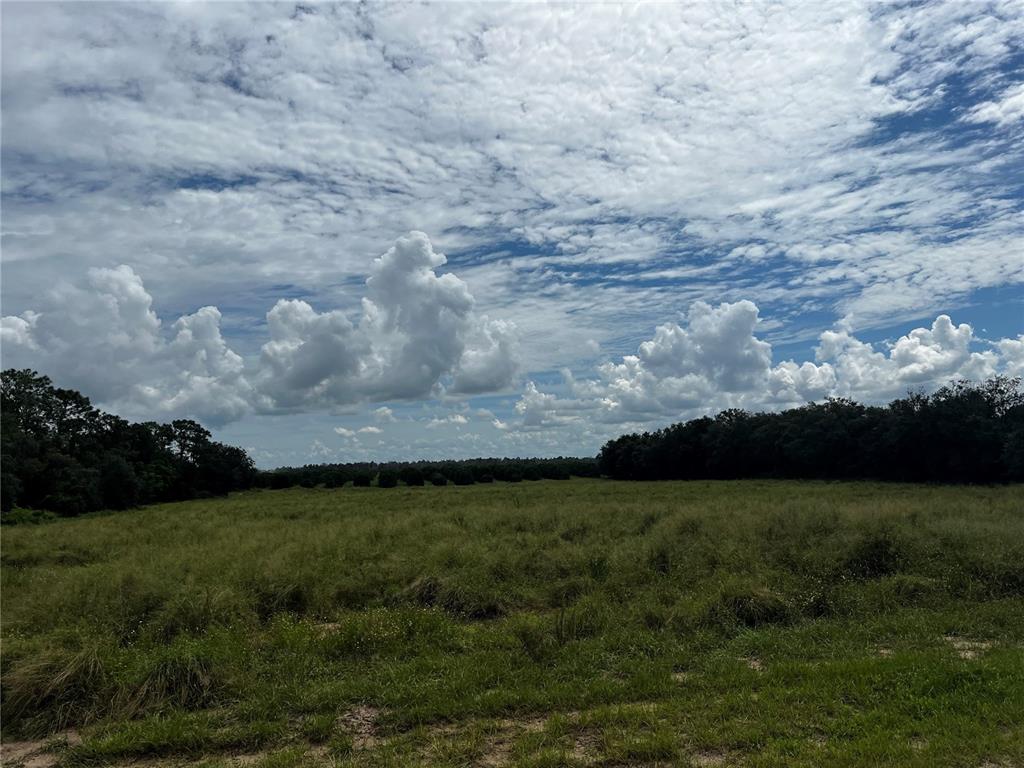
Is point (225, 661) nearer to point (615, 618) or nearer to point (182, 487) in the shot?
point (615, 618)

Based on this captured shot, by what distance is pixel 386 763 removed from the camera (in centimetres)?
577

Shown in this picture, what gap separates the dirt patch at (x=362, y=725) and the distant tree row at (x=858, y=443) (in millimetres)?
51183

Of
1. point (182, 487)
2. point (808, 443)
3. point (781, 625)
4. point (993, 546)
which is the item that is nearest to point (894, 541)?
point (993, 546)

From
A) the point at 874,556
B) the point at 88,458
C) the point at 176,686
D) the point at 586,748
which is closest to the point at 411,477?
the point at 88,458

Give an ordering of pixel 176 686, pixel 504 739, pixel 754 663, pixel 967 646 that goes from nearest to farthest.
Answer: pixel 504 739, pixel 176 686, pixel 754 663, pixel 967 646

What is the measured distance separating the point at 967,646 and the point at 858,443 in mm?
59265

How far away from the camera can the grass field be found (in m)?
6.12

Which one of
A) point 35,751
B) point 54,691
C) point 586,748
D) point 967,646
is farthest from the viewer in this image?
point 967,646

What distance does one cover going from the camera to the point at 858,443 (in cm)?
6209

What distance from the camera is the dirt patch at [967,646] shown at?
835cm

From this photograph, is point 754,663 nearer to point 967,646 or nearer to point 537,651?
point 537,651

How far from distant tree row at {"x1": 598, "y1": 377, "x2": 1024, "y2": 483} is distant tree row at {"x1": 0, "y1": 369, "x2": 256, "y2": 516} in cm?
5387

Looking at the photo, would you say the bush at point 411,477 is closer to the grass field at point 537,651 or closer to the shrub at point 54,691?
the grass field at point 537,651

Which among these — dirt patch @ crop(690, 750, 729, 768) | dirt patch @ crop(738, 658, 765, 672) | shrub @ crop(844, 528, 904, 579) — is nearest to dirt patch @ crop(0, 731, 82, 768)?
dirt patch @ crop(690, 750, 729, 768)
